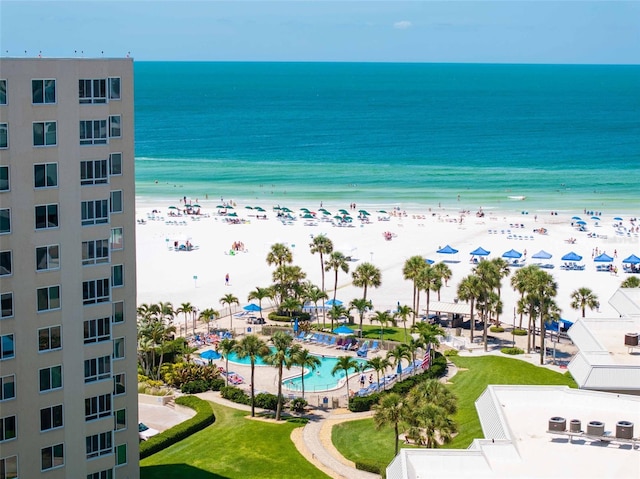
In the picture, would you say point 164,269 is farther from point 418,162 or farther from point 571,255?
point 418,162

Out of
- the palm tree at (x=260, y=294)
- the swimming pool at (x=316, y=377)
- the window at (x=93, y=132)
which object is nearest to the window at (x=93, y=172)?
the window at (x=93, y=132)

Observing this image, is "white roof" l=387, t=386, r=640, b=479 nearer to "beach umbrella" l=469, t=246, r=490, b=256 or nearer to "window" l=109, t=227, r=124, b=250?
"window" l=109, t=227, r=124, b=250

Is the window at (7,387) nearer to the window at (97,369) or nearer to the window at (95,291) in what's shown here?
the window at (97,369)

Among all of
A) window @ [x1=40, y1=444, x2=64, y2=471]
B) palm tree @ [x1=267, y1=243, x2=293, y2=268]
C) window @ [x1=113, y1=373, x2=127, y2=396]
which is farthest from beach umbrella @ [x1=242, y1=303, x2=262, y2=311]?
window @ [x1=40, y1=444, x2=64, y2=471]

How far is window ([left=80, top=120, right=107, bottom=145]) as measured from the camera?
1246 inches

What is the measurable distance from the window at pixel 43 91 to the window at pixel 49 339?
23.1ft

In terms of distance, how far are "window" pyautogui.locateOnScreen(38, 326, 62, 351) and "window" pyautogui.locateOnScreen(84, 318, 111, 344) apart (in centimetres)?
102

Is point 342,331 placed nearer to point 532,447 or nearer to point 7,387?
point 532,447

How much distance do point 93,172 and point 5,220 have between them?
3.36 m

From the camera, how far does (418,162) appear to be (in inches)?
7215

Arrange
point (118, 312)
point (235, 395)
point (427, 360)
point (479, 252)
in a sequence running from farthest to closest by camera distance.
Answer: point (479, 252)
point (427, 360)
point (235, 395)
point (118, 312)

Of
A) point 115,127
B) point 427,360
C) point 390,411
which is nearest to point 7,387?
point 115,127

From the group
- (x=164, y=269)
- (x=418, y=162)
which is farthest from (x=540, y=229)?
(x=418, y=162)

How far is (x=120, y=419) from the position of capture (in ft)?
114
